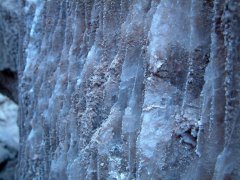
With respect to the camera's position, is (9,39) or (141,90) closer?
(141,90)

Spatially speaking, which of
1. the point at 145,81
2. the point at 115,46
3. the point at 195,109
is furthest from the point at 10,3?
the point at 195,109

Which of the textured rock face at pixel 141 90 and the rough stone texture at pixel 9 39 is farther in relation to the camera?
the rough stone texture at pixel 9 39

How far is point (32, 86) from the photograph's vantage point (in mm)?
1754

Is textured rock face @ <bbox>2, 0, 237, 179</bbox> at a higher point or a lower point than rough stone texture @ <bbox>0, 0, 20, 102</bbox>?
lower

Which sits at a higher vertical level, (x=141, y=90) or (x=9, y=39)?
(x=9, y=39)

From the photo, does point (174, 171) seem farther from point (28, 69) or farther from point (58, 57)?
point (28, 69)

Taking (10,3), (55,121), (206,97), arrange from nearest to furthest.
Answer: (206,97), (55,121), (10,3)

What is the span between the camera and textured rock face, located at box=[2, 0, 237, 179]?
2.47ft

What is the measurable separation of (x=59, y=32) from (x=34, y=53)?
0.96 ft

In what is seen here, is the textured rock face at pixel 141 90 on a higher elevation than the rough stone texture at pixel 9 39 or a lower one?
lower

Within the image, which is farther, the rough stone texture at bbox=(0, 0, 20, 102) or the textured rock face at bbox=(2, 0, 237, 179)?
the rough stone texture at bbox=(0, 0, 20, 102)

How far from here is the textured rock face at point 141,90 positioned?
75cm

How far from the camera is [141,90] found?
0.99 m

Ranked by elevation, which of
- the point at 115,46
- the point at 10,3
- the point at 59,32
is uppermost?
the point at 10,3
